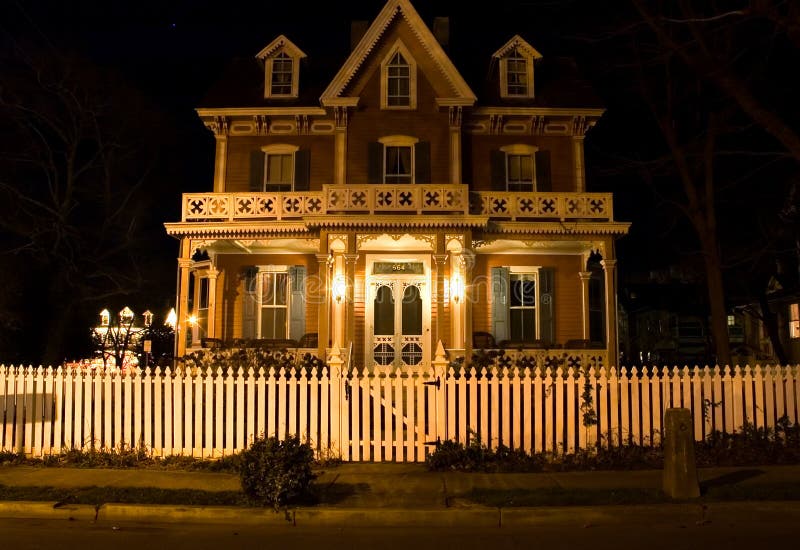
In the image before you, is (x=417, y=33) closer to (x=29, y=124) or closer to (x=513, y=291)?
(x=513, y=291)

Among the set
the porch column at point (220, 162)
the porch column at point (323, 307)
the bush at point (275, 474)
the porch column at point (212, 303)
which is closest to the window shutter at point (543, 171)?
the porch column at point (323, 307)

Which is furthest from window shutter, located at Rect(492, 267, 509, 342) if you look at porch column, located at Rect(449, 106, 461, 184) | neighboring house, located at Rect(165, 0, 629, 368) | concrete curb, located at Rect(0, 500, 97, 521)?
concrete curb, located at Rect(0, 500, 97, 521)

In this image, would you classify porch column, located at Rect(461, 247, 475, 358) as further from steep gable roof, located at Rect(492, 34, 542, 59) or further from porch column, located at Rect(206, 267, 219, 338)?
porch column, located at Rect(206, 267, 219, 338)

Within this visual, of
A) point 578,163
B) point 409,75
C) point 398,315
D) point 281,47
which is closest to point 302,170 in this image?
point 281,47

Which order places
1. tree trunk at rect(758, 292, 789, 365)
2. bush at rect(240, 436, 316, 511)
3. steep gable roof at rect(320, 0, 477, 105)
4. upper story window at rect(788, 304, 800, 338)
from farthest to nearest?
upper story window at rect(788, 304, 800, 338) < tree trunk at rect(758, 292, 789, 365) < steep gable roof at rect(320, 0, 477, 105) < bush at rect(240, 436, 316, 511)

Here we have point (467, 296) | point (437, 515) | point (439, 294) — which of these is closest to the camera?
point (437, 515)

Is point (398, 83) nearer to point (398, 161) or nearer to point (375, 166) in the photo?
point (398, 161)

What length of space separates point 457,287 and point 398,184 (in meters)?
Result: 3.28

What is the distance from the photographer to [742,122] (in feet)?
67.8

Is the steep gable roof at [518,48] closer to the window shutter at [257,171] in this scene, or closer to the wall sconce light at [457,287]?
the wall sconce light at [457,287]

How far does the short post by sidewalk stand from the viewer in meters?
8.27

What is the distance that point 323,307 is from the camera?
61.5ft

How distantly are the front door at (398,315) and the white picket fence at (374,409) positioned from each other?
962cm

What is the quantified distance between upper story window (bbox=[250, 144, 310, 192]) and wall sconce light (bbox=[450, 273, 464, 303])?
229 inches
